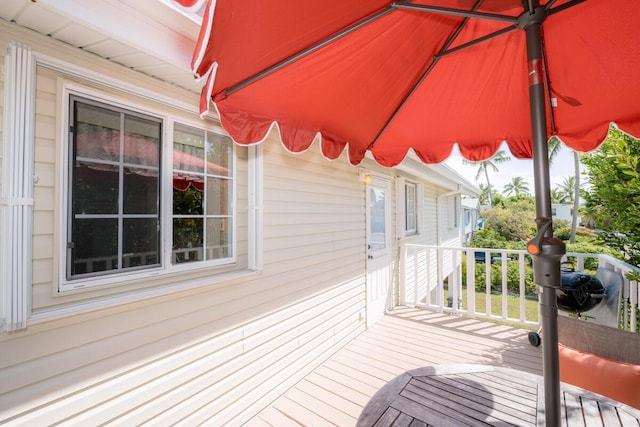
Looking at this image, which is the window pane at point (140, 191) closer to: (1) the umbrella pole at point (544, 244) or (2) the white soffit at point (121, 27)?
(2) the white soffit at point (121, 27)

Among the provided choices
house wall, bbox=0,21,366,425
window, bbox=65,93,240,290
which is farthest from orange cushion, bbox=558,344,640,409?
window, bbox=65,93,240,290

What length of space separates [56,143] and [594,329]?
3391mm

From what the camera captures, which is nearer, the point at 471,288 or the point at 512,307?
the point at 471,288

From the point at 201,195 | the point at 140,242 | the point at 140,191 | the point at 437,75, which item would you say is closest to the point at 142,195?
the point at 140,191

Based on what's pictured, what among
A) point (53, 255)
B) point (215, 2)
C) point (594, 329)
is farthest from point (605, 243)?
point (53, 255)

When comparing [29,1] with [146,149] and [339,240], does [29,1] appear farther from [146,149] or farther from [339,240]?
[339,240]

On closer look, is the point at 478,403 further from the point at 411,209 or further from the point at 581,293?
the point at 411,209

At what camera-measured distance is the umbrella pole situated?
3.10ft

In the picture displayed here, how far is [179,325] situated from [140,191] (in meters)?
0.93

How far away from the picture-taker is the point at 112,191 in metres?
1.66

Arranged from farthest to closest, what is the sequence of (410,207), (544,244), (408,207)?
(410,207), (408,207), (544,244)

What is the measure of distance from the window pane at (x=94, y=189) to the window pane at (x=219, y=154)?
68cm

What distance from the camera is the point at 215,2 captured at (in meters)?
0.91

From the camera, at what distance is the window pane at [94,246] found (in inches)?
60.1
